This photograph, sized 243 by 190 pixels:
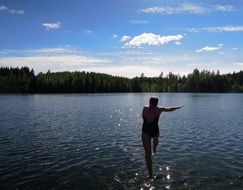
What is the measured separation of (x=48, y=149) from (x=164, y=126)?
19.6m

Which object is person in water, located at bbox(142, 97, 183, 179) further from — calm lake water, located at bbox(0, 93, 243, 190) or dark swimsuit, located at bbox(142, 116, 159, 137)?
calm lake water, located at bbox(0, 93, 243, 190)

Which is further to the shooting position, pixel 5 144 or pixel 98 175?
pixel 5 144

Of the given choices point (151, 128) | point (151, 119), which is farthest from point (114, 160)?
point (151, 119)

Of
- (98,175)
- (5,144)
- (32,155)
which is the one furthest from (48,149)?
(98,175)

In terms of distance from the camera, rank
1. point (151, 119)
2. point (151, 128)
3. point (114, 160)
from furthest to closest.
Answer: point (114, 160) → point (151, 128) → point (151, 119)

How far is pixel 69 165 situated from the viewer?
22828mm

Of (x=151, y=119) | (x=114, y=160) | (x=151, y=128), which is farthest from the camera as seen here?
(x=114, y=160)

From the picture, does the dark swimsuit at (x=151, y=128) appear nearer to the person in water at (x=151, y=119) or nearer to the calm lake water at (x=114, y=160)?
the person in water at (x=151, y=119)

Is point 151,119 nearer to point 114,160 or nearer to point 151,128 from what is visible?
point 151,128

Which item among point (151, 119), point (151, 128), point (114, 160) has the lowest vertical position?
point (114, 160)

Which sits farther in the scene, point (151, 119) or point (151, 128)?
point (151, 128)

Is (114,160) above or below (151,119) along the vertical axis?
below

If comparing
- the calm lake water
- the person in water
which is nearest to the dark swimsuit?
the person in water

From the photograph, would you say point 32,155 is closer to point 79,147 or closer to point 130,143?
point 79,147
